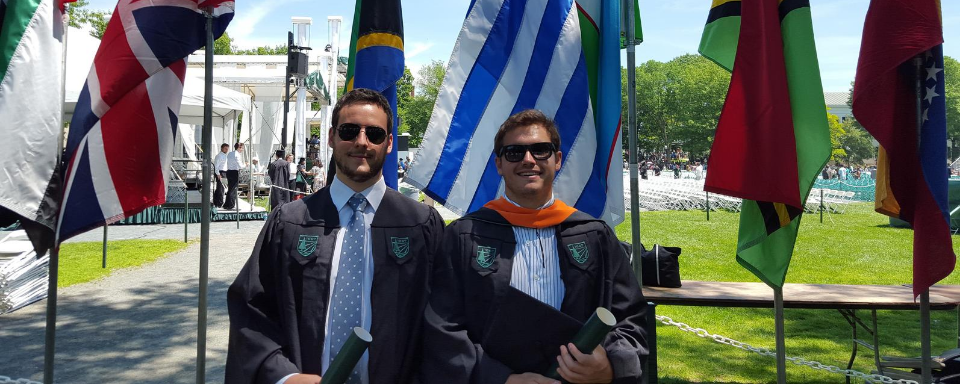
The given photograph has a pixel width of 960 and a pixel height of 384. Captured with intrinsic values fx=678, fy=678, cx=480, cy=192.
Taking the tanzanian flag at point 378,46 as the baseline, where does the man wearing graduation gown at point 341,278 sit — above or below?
below

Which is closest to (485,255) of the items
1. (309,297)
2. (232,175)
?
(309,297)

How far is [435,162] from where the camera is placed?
435 centimetres

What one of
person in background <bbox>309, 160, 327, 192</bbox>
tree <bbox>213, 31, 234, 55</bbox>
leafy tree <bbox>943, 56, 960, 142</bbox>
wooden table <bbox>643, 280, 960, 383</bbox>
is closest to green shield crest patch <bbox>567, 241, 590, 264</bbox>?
wooden table <bbox>643, 280, 960, 383</bbox>

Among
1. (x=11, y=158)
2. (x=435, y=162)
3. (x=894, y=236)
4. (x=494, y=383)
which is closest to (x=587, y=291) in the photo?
(x=494, y=383)

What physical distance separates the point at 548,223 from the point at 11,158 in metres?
2.77

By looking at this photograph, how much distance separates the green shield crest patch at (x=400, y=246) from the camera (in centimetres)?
258

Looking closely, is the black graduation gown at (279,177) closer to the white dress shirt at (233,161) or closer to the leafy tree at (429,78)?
the white dress shirt at (233,161)

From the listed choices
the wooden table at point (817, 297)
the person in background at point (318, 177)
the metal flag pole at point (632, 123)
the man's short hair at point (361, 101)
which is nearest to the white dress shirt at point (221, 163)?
the person in background at point (318, 177)

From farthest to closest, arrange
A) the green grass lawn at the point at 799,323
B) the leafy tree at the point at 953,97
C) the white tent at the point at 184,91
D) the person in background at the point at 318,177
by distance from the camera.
A: the leafy tree at the point at 953,97
the person in background at the point at 318,177
the white tent at the point at 184,91
the green grass lawn at the point at 799,323

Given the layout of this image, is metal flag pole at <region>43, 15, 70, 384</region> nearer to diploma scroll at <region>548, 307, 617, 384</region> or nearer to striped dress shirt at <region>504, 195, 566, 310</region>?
striped dress shirt at <region>504, 195, 566, 310</region>

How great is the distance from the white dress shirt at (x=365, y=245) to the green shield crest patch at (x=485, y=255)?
1.35 ft

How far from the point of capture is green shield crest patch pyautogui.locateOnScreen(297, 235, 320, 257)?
2.52m

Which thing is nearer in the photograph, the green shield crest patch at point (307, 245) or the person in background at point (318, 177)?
the green shield crest patch at point (307, 245)

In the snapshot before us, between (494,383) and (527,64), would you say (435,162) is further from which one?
(494,383)
